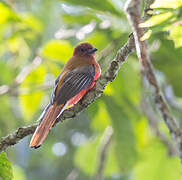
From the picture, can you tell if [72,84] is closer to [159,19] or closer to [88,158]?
[159,19]

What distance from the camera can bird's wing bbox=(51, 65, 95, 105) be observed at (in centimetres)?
318

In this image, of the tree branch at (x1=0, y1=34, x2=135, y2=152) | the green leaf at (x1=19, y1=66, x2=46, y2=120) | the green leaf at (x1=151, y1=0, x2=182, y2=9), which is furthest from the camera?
the green leaf at (x1=19, y1=66, x2=46, y2=120)

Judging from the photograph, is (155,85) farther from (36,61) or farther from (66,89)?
(36,61)

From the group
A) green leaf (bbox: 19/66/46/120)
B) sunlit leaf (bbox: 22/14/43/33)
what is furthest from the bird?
sunlit leaf (bbox: 22/14/43/33)

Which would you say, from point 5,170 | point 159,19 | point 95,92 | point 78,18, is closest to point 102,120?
point 78,18

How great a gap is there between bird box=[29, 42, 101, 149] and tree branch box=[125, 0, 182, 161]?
53 centimetres

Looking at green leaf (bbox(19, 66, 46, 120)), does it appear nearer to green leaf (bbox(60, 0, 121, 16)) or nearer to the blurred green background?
the blurred green background

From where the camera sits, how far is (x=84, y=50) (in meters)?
4.38

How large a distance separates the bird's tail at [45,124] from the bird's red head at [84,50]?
1263 millimetres

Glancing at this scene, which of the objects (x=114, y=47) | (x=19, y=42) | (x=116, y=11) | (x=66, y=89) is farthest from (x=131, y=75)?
(x=19, y=42)

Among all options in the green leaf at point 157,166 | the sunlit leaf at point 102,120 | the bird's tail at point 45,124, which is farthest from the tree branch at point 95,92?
the sunlit leaf at point 102,120

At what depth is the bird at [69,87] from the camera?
105 inches

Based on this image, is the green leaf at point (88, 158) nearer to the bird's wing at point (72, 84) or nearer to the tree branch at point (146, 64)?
the bird's wing at point (72, 84)

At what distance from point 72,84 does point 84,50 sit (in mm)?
1093
